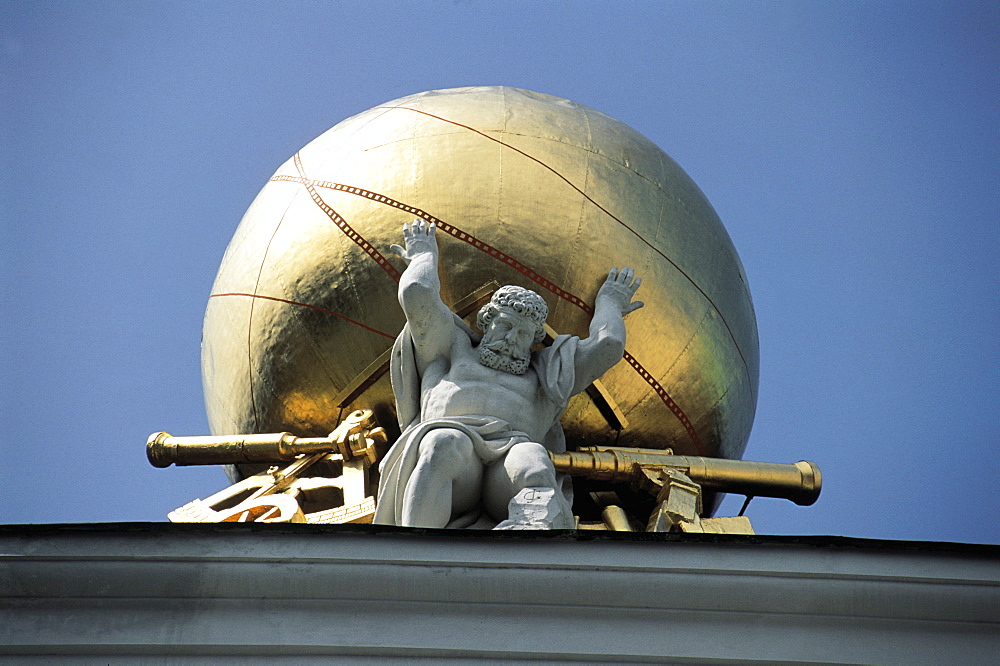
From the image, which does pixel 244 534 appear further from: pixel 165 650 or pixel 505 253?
pixel 505 253

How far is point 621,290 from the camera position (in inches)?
446

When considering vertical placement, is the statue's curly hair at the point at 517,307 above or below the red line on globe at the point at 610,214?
below

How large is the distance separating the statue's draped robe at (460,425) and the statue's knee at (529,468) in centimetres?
11

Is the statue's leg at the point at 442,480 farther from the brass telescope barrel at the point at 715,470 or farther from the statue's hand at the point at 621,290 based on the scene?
the statue's hand at the point at 621,290

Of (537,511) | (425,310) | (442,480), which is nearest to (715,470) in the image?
(537,511)

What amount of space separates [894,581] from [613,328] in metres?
2.82

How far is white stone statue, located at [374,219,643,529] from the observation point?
970 cm

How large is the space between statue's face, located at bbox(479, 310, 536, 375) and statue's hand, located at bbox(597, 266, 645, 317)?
2.62ft

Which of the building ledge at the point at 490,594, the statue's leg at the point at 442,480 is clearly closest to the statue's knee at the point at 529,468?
the statue's leg at the point at 442,480

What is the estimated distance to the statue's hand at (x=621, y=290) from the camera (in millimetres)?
11273

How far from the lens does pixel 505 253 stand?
37.7ft

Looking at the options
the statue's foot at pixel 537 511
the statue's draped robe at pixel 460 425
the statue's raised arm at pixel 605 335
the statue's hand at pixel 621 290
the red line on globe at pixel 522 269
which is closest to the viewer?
the statue's foot at pixel 537 511

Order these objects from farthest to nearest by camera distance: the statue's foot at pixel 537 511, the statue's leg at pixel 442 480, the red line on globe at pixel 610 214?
the red line on globe at pixel 610 214 → the statue's leg at pixel 442 480 → the statue's foot at pixel 537 511

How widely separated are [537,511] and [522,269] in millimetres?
2356
